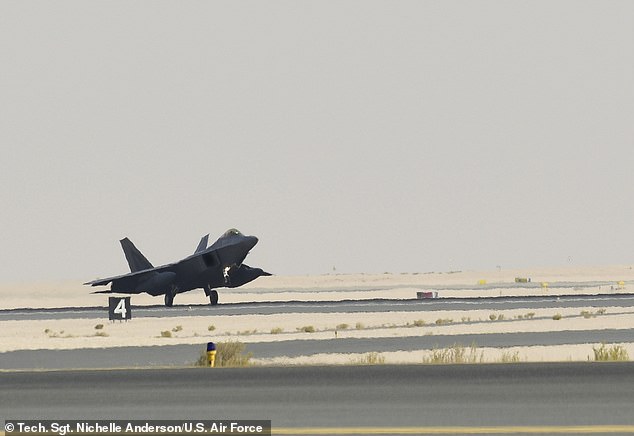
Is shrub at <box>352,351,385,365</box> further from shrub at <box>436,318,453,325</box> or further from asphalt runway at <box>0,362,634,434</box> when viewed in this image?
shrub at <box>436,318,453,325</box>

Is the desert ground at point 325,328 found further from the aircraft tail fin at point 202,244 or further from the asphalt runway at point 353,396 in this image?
the aircraft tail fin at point 202,244

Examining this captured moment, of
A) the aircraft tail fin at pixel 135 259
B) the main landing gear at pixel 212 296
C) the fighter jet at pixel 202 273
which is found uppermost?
the aircraft tail fin at pixel 135 259

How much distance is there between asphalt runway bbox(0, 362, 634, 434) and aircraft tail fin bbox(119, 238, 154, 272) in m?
58.8

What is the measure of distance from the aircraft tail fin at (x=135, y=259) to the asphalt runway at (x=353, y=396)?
58754 millimetres

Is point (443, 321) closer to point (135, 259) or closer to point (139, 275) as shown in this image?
point (139, 275)

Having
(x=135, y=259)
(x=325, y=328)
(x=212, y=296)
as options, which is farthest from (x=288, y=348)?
(x=135, y=259)

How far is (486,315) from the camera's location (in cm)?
5731

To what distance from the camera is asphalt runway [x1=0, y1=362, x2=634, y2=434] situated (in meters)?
16.1

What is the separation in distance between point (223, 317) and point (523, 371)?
39.1 meters

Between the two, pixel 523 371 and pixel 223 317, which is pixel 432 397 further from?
pixel 223 317

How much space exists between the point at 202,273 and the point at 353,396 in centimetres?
5761

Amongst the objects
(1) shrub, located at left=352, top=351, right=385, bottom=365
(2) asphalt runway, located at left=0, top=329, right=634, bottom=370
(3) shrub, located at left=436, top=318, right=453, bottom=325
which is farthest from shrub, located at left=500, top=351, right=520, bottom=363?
(3) shrub, located at left=436, top=318, right=453, bottom=325

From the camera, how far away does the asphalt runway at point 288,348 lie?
102 feet

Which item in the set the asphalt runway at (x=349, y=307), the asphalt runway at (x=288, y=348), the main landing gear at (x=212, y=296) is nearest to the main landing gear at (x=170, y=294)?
the asphalt runway at (x=349, y=307)
